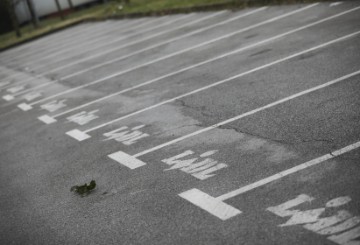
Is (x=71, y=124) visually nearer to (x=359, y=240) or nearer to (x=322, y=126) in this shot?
(x=322, y=126)

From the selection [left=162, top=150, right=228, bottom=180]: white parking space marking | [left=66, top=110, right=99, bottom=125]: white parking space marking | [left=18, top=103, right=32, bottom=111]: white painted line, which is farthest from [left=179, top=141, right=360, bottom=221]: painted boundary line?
[left=18, top=103, right=32, bottom=111]: white painted line

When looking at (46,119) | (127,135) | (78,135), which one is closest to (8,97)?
(46,119)

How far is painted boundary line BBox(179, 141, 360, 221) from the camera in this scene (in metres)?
4.38

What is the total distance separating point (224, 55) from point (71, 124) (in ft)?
12.1

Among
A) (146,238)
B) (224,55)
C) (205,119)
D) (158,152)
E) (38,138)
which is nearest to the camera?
(146,238)

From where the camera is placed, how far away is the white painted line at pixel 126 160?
6000mm

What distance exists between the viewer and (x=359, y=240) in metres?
3.52

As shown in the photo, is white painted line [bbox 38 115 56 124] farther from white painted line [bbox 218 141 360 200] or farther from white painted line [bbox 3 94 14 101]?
white painted line [bbox 218 141 360 200]

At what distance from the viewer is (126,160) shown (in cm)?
625

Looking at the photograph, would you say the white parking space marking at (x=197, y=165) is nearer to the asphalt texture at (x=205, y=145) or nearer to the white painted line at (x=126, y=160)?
the asphalt texture at (x=205, y=145)

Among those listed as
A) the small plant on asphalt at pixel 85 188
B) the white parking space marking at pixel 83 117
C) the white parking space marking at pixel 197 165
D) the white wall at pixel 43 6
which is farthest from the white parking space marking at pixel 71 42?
the white wall at pixel 43 6

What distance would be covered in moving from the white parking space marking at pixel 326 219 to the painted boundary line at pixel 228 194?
41cm

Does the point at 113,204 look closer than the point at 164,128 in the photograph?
Yes

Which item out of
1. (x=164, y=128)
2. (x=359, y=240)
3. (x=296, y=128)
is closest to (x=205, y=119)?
(x=164, y=128)
